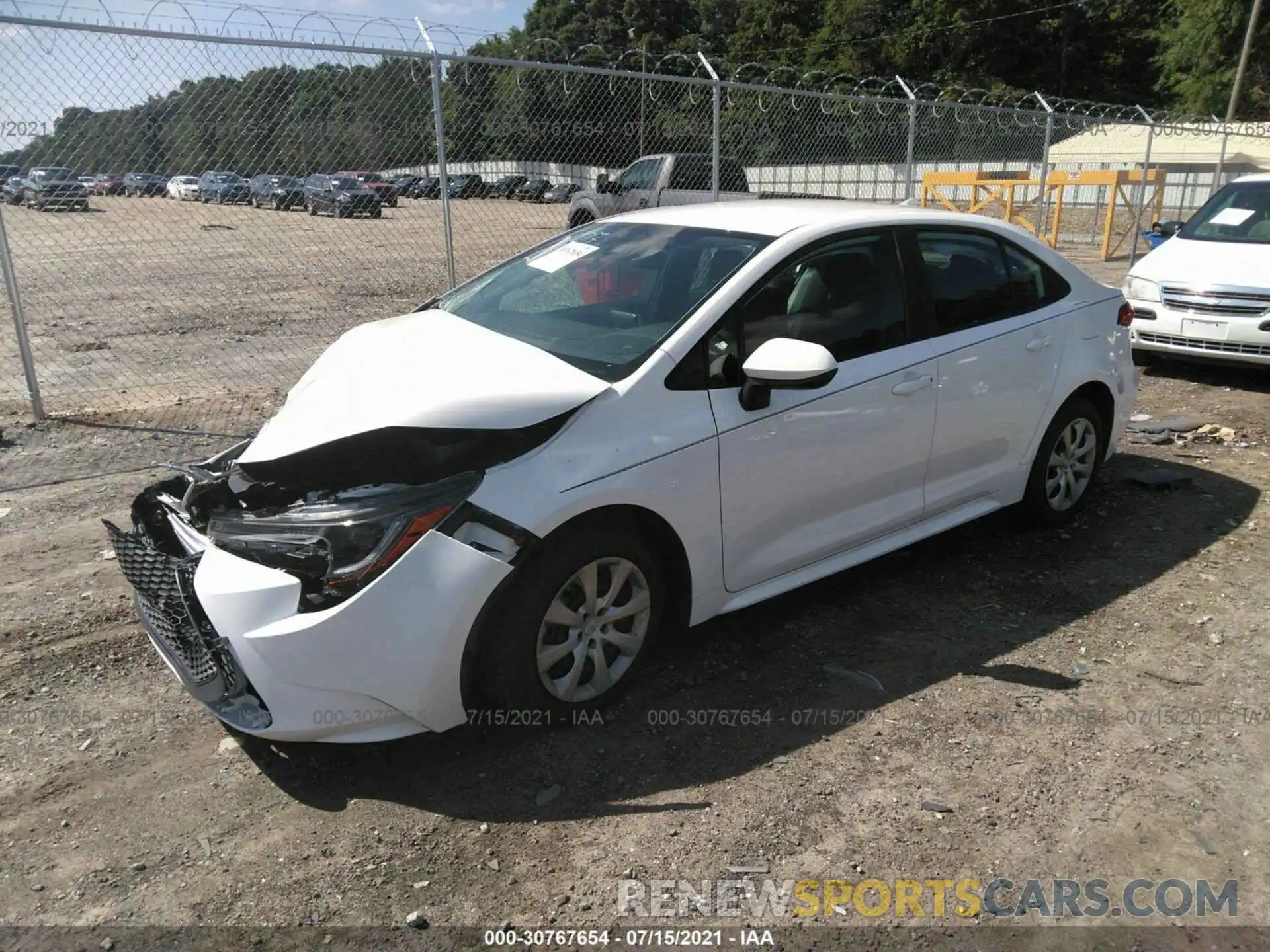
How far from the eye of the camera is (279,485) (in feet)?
10.00

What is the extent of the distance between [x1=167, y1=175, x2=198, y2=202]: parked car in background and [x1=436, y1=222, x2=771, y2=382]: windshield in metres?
4.62

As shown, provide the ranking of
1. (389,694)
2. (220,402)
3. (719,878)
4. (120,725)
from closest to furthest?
(719,878) → (389,694) → (120,725) → (220,402)

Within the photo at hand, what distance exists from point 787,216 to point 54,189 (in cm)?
593

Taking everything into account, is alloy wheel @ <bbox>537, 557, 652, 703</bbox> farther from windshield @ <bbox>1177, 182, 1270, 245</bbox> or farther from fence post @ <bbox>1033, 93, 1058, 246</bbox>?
fence post @ <bbox>1033, 93, 1058, 246</bbox>

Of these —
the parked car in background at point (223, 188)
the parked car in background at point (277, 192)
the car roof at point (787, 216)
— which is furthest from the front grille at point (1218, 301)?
the parked car in background at point (223, 188)

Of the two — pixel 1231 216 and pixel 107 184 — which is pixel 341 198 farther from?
pixel 1231 216

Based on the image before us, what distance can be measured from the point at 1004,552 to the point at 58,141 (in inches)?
260

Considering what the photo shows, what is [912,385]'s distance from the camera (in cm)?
386

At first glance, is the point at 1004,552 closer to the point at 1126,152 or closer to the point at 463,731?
the point at 463,731

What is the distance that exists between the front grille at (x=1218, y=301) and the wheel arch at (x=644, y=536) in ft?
21.2

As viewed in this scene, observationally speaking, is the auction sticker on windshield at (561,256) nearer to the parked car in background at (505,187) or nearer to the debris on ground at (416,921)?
the debris on ground at (416,921)

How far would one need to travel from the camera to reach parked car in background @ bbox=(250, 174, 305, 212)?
8.28 meters

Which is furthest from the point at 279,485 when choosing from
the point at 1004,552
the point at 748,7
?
the point at 748,7

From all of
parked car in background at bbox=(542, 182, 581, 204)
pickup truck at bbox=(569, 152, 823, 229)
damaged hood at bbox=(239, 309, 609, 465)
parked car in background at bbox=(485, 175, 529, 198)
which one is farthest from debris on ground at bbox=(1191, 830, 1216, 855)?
pickup truck at bbox=(569, 152, 823, 229)
